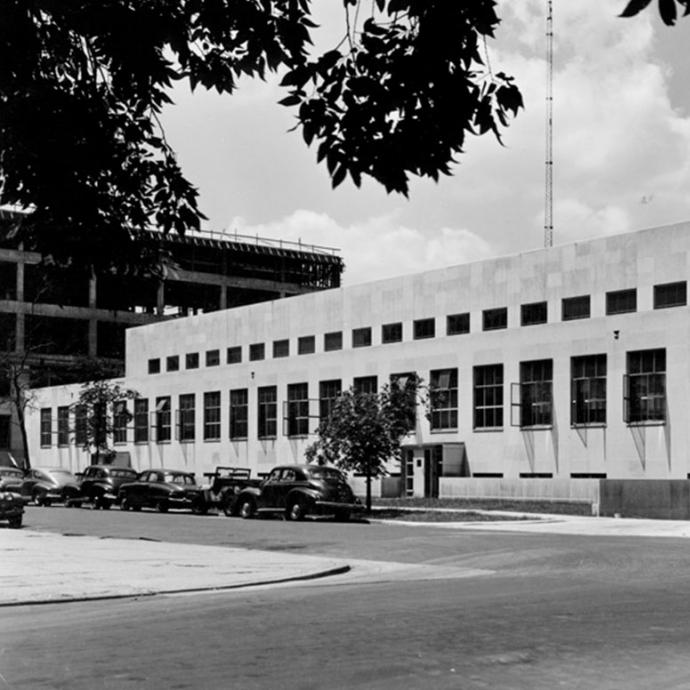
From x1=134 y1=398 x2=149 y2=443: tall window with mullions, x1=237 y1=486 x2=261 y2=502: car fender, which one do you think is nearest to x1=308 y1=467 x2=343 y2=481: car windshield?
x1=237 y1=486 x2=261 y2=502: car fender

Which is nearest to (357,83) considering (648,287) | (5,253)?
(648,287)

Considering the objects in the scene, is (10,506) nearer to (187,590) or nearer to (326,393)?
(187,590)

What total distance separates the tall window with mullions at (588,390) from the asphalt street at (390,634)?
29987 mm

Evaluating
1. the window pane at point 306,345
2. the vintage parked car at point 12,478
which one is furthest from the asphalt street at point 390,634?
the window pane at point 306,345

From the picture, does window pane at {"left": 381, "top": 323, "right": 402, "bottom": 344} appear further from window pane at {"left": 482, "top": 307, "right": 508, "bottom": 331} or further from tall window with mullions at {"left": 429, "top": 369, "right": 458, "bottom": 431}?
window pane at {"left": 482, "top": 307, "right": 508, "bottom": 331}

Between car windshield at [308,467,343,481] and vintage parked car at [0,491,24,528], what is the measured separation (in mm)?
9161

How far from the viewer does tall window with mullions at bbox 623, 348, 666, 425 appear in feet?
162

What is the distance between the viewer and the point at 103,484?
47812 millimetres

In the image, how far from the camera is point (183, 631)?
1259 cm

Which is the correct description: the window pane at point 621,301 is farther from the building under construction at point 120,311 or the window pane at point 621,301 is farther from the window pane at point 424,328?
the building under construction at point 120,311

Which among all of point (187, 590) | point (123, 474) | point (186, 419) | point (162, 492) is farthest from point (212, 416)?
point (187, 590)

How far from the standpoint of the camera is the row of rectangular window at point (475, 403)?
50.2 m

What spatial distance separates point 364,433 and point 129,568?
25.0 m

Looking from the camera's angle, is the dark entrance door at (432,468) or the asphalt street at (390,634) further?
the dark entrance door at (432,468)
